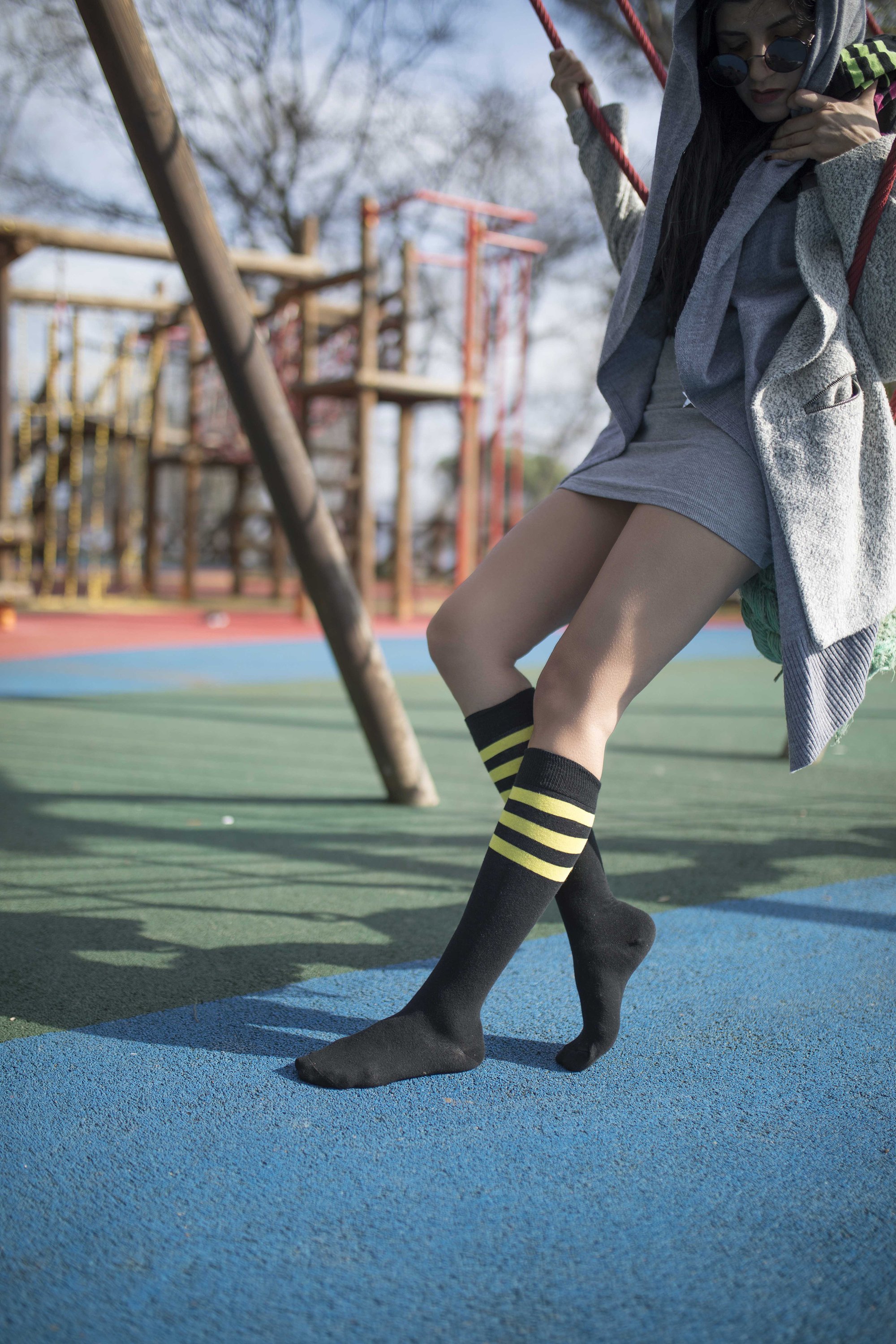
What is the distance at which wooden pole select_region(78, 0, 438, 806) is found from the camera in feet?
8.18

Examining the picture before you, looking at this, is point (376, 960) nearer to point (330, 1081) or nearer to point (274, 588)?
point (330, 1081)

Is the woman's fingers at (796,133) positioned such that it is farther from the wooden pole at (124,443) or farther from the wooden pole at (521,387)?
the wooden pole at (124,443)

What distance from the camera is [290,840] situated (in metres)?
2.69

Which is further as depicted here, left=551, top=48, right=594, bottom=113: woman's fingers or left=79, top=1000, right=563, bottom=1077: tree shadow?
left=551, top=48, right=594, bottom=113: woman's fingers

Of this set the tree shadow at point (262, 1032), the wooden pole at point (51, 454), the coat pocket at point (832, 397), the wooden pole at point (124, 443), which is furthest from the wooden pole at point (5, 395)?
the coat pocket at point (832, 397)

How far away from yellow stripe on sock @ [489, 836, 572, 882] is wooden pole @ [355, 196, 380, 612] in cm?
769

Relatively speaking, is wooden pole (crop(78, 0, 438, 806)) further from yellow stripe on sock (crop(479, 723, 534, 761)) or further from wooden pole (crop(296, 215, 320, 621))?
wooden pole (crop(296, 215, 320, 621))

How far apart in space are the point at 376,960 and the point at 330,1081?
51cm

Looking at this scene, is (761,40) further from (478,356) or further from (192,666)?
(478,356)

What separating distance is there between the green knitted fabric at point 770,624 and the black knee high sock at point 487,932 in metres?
0.33

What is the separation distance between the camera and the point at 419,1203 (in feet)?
3.51

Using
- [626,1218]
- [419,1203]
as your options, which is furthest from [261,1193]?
[626,1218]

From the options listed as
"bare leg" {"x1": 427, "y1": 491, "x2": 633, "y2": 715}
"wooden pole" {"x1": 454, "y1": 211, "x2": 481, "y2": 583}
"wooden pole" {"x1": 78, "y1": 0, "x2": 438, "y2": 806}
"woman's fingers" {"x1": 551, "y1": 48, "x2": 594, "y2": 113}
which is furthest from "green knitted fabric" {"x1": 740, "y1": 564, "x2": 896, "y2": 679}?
"wooden pole" {"x1": 454, "y1": 211, "x2": 481, "y2": 583}

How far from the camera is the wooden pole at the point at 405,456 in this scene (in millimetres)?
9391
